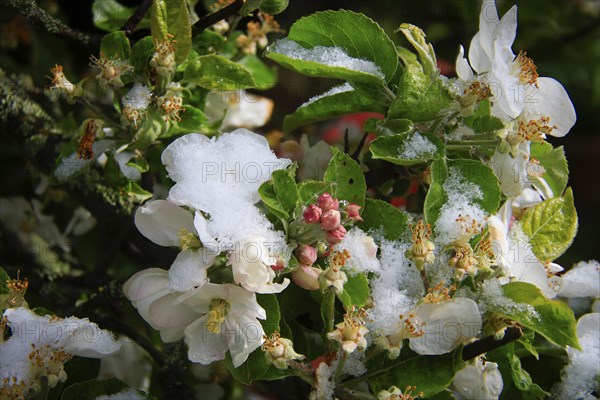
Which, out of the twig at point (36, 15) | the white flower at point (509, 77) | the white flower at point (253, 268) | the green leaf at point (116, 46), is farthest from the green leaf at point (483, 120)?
the twig at point (36, 15)

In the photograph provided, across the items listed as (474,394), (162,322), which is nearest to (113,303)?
(162,322)

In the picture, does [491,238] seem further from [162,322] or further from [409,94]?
[162,322]

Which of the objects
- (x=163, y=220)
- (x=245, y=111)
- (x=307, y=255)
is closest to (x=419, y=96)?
A: (x=307, y=255)

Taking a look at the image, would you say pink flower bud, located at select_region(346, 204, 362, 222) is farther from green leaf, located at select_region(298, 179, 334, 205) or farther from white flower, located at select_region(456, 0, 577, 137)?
white flower, located at select_region(456, 0, 577, 137)

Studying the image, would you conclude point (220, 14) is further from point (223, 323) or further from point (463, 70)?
point (223, 323)

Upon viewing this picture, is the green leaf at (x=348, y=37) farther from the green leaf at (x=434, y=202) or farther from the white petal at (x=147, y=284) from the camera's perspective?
the white petal at (x=147, y=284)

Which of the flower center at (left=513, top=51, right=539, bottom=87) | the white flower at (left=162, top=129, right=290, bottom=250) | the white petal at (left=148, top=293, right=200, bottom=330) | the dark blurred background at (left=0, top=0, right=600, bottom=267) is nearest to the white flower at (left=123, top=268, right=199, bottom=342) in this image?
the white petal at (left=148, top=293, right=200, bottom=330)
